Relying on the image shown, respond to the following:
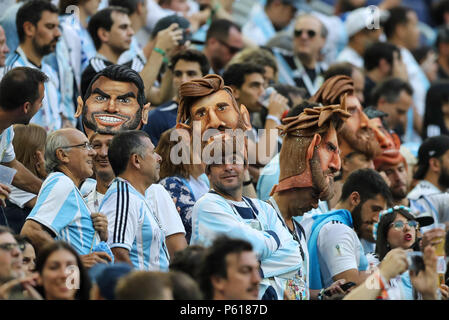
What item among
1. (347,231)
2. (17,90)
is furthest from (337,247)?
(17,90)

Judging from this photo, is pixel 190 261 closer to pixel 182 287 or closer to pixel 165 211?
pixel 182 287

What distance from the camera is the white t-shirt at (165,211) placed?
6.70m

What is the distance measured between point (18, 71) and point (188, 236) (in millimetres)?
1692

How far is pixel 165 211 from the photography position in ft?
22.1

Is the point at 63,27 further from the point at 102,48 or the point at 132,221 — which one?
the point at 132,221

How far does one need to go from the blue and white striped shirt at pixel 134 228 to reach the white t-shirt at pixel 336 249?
1.27 meters

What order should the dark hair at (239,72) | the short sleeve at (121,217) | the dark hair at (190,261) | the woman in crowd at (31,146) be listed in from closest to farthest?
1. the dark hair at (190,261)
2. the short sleeve at (121,217)
3. the woman in crowd at (31,146)
4. the dark hair at (239,72)

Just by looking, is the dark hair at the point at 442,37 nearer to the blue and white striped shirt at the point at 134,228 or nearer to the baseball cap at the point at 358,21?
the baseball cap at the point at 358,21

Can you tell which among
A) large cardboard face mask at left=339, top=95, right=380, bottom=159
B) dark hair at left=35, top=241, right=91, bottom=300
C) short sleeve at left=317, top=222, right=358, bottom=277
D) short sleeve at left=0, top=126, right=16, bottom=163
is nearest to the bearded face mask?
short sleeve at left=317, top=222, right=358, bottom=277

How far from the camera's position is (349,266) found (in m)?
6.85

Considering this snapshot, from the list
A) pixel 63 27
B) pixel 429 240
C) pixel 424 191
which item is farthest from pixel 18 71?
pixel 424 191

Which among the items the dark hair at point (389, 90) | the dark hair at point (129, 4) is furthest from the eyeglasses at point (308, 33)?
the dark hair at point (129, 4)

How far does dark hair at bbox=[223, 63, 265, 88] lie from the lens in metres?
9.08

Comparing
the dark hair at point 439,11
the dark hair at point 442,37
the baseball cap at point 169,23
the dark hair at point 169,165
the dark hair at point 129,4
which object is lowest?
the dark hair at point 169,165
